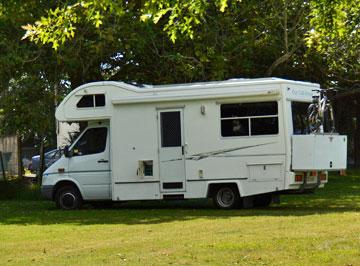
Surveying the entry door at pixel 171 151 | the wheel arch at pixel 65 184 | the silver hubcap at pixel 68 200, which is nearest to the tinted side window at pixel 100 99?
the entry door at pixel 171 151

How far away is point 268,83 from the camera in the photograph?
1625 cm

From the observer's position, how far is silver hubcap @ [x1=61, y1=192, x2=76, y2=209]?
18453 millimetres

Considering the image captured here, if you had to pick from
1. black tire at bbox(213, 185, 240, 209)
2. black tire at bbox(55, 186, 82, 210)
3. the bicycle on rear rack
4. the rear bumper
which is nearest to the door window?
black tire at bbox(213, 185, 240, 209)

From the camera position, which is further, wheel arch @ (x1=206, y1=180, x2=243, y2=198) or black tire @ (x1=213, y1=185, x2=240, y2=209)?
black tire @ (x1=213, y1=185, x2=240, y2=209)

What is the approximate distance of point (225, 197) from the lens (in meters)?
17.3

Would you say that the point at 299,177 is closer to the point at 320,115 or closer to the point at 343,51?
the point at 320,115

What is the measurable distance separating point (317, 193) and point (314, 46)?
15.1 feet

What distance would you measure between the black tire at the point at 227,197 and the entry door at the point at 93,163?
2.78 m

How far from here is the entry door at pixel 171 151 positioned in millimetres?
17219

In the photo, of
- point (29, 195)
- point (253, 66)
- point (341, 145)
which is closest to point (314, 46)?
point (253, 66)

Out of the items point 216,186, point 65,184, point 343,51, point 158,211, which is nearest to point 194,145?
point 216,186

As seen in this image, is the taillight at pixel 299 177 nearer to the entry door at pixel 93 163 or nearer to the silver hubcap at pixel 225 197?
the silver hubcap at pixel 225 197

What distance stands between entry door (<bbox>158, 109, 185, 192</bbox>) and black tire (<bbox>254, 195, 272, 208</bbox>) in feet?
6.84

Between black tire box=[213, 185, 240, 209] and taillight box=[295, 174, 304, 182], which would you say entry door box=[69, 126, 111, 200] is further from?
taillight box=[295, 174, 304, 182]
